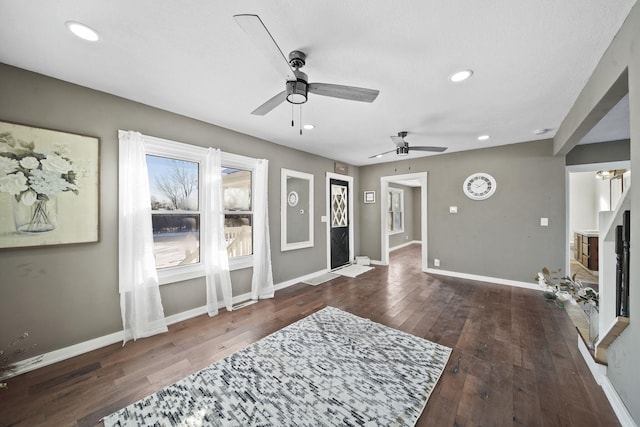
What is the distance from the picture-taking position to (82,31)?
1.58m

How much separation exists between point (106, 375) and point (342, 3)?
10.7 feet

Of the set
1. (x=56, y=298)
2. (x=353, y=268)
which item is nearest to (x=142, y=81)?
(x=56, y=298)

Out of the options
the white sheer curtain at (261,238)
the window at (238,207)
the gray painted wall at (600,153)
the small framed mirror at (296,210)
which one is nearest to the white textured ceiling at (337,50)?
the window at (238,207)

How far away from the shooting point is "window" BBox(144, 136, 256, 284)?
9.12ft

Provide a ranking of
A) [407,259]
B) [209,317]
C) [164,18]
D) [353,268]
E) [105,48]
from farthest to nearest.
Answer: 1. [407,259]
2. [353,268]
3. [209,317]
4. [105,48]
5. [164,18]

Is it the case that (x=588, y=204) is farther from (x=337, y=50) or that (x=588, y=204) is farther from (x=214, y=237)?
(x=214, y=237)

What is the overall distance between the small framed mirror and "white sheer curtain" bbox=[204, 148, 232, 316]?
1.19 m

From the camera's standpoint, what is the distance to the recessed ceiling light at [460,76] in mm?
2023

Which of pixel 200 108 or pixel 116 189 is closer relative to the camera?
pixel 116 189

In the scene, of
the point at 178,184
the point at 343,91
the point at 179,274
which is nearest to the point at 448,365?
the point at 343,91

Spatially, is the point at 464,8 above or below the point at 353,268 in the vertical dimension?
above

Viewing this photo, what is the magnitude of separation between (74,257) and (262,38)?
261cm

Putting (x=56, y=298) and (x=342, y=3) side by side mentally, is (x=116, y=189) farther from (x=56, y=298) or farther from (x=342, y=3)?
(x=342, y=3)

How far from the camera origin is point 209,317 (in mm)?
3008
